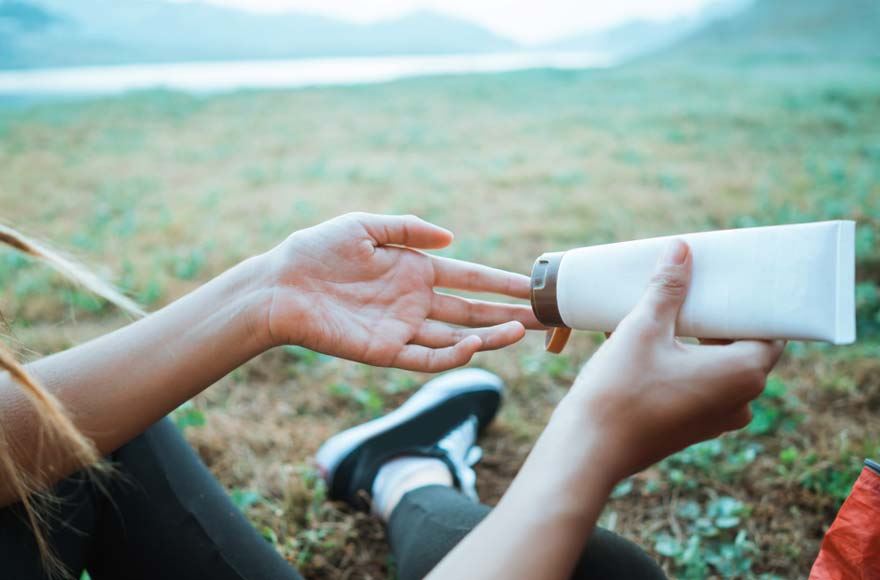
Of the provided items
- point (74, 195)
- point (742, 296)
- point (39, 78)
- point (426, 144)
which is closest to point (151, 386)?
point (742, 296)

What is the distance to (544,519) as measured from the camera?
2.27ft

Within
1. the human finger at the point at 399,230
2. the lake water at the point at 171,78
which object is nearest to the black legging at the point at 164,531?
the human finger at the point at 399,230

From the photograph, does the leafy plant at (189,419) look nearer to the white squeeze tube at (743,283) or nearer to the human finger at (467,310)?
the human finger at (467,310)

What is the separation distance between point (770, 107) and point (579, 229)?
4226 mm

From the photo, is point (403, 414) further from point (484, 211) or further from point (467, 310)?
point (484, 211)

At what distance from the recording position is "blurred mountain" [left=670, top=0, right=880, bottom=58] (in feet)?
40.5

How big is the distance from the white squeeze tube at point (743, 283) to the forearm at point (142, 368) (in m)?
0.55

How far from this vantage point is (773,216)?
10.5 ft

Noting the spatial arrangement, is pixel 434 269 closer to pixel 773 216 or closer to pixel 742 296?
pixel 742 296

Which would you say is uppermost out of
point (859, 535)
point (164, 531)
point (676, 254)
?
point (676, 254)

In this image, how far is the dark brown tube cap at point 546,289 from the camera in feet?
3.38

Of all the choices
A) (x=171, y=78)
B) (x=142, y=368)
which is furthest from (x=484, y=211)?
(x=171, y=78)

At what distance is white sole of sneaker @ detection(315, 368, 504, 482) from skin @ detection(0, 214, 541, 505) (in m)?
0.49

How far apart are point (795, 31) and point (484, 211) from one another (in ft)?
47.8
